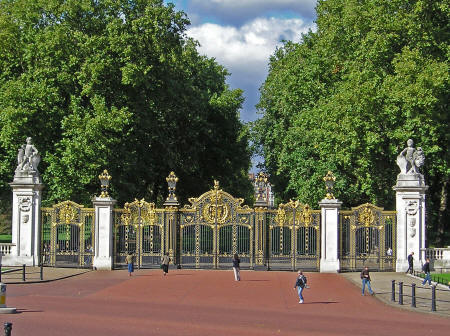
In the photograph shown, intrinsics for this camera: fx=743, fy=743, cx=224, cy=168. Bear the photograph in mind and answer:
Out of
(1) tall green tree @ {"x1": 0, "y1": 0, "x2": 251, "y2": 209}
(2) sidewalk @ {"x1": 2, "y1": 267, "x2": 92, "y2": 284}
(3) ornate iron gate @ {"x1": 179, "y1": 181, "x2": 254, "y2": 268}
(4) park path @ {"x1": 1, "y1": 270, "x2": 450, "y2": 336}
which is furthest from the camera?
(1) tall green tree @ {"x1": 0, "y1": 0, "x2": 251, "y2": 209}

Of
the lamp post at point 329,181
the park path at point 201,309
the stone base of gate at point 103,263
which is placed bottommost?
the park path at point 201,309

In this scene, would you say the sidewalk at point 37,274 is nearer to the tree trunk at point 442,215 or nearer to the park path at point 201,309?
the park path at point 201,309

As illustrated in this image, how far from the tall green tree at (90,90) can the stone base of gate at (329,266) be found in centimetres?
1251

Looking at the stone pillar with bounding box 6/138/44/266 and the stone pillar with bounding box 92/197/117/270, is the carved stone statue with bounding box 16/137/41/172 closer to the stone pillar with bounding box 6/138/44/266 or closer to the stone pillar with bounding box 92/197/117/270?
the stone pillar with bounding box 6/138/44/266

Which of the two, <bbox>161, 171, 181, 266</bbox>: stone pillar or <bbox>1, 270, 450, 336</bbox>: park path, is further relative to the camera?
<bbox>161, 171, 181, 266</bbox>: stone pillar

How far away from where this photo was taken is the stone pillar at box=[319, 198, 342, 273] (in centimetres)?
3155

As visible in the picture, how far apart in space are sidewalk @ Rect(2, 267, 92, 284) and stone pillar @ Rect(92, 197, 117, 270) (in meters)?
0.76

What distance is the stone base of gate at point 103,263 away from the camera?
3219 centimetres

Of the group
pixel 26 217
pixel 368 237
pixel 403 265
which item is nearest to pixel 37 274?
pixel 26 217

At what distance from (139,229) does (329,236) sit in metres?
8.31

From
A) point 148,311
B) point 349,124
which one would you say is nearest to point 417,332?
point 148,311

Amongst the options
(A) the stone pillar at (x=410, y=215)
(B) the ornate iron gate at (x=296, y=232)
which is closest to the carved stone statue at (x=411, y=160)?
(A) the stone pillar at (x=410, y=215)

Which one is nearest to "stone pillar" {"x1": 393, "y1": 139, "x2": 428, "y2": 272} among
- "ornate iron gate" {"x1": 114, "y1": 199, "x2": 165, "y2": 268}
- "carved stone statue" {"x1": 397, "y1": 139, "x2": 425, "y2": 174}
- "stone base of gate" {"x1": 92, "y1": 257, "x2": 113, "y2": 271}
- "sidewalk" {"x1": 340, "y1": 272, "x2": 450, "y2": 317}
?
"carved stone statue" {"x1": 397, "y1": 139, "x2": 425, "y2": 174}

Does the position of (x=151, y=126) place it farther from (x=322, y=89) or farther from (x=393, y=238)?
(x=393, y=238)
